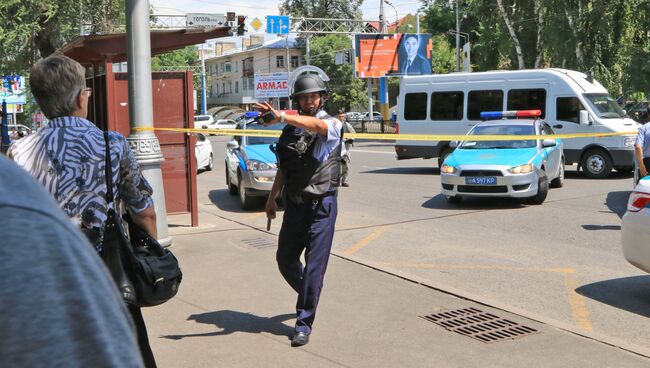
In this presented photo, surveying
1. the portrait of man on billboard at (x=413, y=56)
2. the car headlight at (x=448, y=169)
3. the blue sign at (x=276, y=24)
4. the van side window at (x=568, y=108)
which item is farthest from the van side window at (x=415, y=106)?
the portrait of man on billboard at (x=413, y=56)

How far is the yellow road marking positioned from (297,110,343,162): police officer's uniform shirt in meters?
3.40

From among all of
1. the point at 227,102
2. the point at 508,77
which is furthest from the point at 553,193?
the point at 227,102

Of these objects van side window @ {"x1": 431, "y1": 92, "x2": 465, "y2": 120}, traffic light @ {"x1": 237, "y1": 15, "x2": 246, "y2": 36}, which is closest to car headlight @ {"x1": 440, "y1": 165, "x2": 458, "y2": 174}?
van side window @ {"x1": 431, "y1": 92, "x2": 465, "y2": 120}

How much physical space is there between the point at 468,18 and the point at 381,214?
49203 millimetres

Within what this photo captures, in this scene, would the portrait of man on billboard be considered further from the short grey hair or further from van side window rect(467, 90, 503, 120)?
the short grey hair

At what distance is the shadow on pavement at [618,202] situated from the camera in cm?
1175

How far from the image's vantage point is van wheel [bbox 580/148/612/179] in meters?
16.7

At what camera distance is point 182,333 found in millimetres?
5320

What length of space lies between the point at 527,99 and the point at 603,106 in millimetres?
1863

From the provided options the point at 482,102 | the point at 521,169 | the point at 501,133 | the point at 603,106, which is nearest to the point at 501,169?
the point at 521,169

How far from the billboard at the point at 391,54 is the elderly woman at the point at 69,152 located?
4067 centimetres

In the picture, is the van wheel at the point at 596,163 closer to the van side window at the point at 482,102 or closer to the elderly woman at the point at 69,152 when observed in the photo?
the van side window at the point at 482,102

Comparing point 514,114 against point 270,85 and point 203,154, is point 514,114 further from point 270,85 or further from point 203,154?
point 270,85

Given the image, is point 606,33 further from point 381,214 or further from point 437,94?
point 381,214
